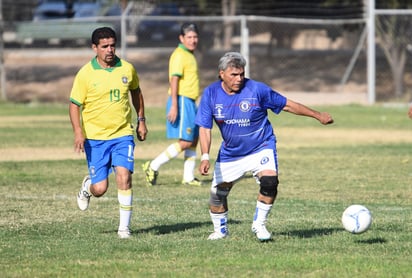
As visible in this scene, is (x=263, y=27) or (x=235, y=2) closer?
(x=235, y=2)

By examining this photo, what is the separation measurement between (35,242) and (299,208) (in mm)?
3633

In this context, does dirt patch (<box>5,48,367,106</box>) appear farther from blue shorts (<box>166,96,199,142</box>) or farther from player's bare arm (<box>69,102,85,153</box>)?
player's bare arm (<box>69,102,85,153</box>)

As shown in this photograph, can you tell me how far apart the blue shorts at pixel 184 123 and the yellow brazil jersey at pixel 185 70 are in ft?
0.38

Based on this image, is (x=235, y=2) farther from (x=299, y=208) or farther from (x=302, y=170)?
(x=299, y=208)

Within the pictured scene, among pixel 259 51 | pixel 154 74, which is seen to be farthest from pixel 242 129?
pixel 259 51

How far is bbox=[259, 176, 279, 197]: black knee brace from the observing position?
29.5 feet

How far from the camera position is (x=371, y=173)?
15242 mm

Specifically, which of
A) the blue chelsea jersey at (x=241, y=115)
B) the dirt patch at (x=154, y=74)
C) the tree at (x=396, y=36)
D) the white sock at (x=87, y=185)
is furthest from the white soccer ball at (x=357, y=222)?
the tree at (x=396, y=36)

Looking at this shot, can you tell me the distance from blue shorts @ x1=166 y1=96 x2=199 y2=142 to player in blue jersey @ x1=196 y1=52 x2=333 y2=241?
503cm

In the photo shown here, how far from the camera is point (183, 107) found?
14.4 metres

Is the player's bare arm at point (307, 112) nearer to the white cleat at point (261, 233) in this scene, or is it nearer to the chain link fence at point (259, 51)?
the white cleat at point (261, 233)

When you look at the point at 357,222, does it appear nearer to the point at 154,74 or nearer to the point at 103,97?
the point at 103,97

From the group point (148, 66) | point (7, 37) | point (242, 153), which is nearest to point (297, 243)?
point (242, 153)

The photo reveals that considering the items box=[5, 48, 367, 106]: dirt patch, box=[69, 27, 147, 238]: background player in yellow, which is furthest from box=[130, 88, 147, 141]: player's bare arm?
box=[5, 48, 367, 106]: dirt patch
